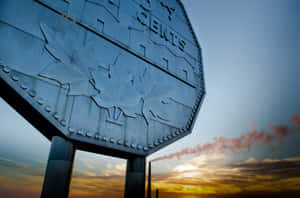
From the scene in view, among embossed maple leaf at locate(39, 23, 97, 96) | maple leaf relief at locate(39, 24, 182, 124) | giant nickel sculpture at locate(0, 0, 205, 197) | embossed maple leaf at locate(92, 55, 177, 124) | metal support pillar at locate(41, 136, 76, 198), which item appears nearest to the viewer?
metal support pillar at locate(41, 136, 76, 198)

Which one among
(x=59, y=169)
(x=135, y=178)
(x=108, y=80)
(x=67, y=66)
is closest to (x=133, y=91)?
(x=108, y=80)

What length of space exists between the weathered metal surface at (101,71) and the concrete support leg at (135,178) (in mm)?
423

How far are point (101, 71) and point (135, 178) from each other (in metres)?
3.55

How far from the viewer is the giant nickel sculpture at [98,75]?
190 inches

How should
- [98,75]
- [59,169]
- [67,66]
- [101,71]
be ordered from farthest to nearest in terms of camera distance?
1. [101,71]
2. [98,75]
3. [67,66]
4. [59,169]

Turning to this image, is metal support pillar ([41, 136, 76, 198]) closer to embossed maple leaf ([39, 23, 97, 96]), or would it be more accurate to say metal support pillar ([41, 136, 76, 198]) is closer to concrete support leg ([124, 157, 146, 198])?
embossed maple leaf ([39, 23, 97, 96])

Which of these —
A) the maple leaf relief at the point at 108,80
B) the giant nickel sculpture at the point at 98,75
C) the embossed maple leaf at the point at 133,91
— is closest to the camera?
the giant nickel sculpture at the point at 98,75

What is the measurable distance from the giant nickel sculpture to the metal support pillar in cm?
6

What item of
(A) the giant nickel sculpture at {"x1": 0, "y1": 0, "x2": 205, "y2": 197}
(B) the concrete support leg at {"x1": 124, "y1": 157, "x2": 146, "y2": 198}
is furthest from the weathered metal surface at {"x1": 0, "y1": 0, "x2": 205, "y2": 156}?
(B) the concrete support leg at {"x1": 124, "y1": 157, "x2": 146, "y2": 198}

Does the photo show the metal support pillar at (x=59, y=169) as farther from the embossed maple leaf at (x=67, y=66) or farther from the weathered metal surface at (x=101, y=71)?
the embossed maple leaf at (x=67, y=66)

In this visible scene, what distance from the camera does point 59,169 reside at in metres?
4.69

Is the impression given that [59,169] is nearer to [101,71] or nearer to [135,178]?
[135,178]

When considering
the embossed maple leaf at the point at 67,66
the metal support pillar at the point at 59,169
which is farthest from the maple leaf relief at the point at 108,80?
the metal support pillar at the point at 59,169

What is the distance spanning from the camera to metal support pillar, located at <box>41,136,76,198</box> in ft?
14.7
